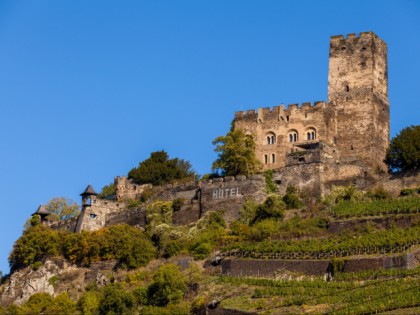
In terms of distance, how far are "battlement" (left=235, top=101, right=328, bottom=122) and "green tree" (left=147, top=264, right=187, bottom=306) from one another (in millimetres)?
16649

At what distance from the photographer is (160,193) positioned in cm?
6919

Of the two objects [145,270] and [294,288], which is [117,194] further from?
[294,288]

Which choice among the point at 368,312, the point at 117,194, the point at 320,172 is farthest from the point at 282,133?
the point at 368,312

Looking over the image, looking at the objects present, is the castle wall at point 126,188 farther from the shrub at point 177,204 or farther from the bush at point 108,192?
the shrub at point 177,204

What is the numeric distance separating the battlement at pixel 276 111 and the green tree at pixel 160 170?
5095mm

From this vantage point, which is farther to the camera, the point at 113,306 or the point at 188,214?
the point at 188,214

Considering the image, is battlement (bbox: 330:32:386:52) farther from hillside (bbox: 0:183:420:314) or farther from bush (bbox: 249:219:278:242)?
bush (bbox: 249:219:278:242)

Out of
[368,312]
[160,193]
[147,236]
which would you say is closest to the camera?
[368,312]

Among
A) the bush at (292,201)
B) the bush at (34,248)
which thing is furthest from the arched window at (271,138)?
the bush at (34,248)

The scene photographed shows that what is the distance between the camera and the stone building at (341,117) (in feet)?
221

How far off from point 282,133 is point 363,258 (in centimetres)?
1737

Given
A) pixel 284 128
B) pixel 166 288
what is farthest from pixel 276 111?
pixel 166 288

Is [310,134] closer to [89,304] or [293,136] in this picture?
[293,136]

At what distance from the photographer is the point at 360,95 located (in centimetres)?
6875
